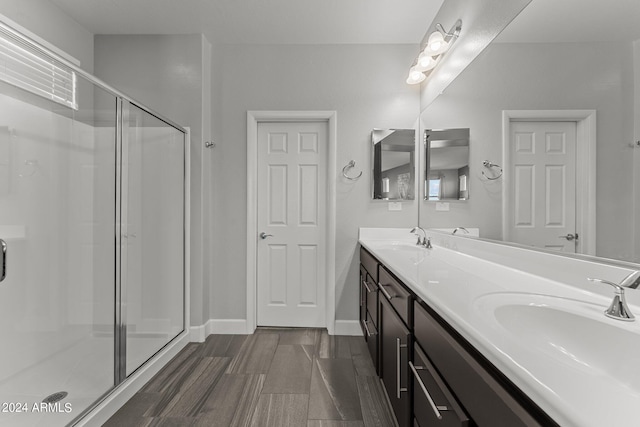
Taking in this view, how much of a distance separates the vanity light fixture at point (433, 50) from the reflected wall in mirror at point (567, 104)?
1.57 ft

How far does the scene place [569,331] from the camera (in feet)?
2.42

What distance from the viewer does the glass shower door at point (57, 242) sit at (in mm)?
1650

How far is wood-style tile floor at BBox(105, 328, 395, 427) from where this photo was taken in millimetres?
1560

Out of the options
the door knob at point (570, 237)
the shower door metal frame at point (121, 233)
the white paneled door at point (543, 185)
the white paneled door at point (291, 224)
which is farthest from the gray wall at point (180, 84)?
the door knob at point (570, 237)

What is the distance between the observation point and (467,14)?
179cm

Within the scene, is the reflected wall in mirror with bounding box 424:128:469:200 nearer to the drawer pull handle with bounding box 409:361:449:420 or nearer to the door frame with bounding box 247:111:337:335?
the door frame with bounding box 247:111:337:335

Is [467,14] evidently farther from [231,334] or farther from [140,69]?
[231,334]

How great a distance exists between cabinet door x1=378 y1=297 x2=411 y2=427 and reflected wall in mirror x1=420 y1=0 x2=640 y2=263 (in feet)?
2.15

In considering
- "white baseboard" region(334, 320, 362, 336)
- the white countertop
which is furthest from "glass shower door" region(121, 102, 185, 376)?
the white countertop

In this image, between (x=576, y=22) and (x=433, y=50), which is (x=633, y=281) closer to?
(x=576, y=22)

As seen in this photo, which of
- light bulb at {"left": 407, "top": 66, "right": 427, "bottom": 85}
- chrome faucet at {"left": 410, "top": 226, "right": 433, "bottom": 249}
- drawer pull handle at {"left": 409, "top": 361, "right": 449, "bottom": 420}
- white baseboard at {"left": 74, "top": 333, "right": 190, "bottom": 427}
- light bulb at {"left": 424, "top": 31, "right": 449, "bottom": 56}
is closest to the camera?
drawer pull handle at {"left": 409, "top": 361, "right": 449, "bottom": 420}

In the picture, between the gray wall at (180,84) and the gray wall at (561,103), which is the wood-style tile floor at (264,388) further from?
the gray wall at (561,103)

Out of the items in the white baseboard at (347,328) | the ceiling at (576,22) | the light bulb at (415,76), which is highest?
the light bulb at (415,76)

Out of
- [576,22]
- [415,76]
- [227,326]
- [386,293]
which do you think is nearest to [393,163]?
[415,76]
